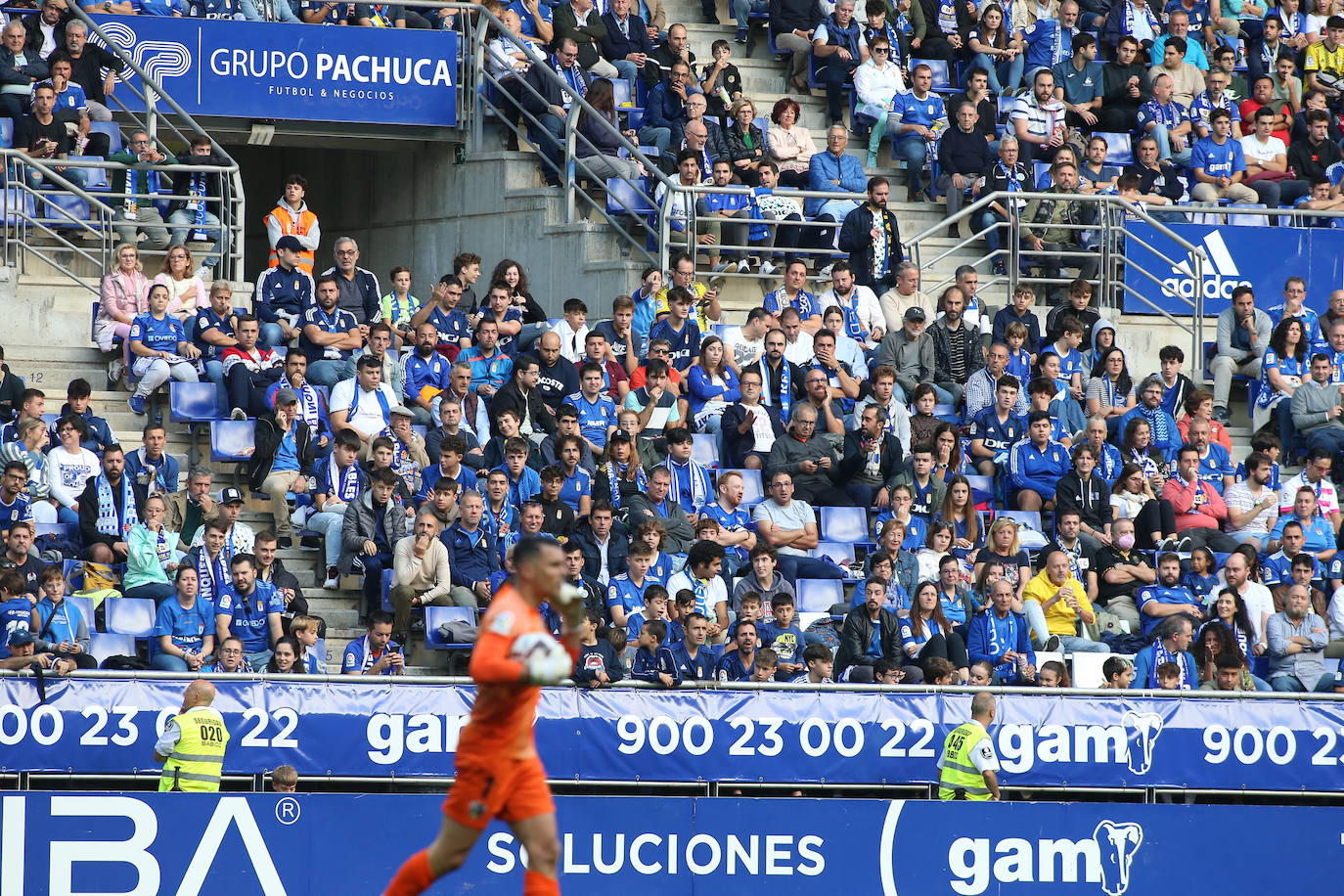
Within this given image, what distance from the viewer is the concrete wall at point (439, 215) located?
2089cm

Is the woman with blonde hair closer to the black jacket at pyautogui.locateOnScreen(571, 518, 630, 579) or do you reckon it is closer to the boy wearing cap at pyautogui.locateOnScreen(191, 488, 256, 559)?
the boy wearing cap at pyautogui.locateOnScreen(191, 488, 256, 559)

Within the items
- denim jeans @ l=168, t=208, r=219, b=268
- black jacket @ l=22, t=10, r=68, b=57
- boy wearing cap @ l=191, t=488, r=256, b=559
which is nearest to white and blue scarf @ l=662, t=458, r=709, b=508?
boy wearing cap @ l=191, t=488, r=256, b=559

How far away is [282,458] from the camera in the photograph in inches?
674

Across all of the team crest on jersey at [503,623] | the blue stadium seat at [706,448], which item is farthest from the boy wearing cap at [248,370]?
the team crest on jersey at [503,623]

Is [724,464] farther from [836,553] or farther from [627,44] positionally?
[627,44]

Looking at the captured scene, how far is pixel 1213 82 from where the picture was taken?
23.4 m

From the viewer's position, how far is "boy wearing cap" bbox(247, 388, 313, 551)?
16969mm

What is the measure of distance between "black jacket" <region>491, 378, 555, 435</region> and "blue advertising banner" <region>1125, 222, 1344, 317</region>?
21.2 feet

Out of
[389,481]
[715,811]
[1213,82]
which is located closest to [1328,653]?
[715,811]

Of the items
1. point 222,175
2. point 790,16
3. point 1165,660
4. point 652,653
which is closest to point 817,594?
point 652,653

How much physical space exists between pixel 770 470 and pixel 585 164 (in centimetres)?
447

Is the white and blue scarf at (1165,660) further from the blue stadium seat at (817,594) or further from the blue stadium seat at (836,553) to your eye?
the blue stadium seat at (836,553)

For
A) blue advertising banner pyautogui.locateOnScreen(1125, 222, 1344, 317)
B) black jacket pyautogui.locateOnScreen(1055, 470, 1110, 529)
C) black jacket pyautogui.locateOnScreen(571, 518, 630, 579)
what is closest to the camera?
black jacket pyautogui.locateOnScreen(571, 518, 630, 579)

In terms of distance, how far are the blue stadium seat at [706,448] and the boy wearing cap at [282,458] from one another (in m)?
3.09
